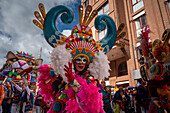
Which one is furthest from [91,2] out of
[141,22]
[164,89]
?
[164,89]

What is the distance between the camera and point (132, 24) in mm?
9867

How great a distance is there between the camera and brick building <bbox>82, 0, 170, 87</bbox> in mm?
7637

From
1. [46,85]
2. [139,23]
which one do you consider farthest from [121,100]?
[139,23]

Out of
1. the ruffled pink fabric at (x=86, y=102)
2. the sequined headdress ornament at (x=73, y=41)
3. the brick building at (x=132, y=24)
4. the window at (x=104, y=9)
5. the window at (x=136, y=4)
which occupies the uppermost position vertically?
the window at (x=104, y=9)

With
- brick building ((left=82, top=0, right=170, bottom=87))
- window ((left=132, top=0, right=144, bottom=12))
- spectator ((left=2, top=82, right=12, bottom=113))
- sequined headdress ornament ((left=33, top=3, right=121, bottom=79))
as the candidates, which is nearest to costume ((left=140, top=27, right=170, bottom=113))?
sequined headdress ornament ((left=33, top=3, right=121, bottom=79))

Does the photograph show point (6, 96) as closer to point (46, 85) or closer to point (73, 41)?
point (46, 85)

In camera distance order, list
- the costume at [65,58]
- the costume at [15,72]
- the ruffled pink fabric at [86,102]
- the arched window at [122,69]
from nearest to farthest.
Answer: the ruffled pink fabric at [86,102] → the costume at [65,58] → the costume at [15,72] → the arched window at [122,69]

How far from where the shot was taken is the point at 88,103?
1.35 meters

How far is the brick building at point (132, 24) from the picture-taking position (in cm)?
764

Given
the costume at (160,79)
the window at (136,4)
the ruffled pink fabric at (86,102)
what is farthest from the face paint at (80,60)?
the window at (136,4)

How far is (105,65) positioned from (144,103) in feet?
9.86

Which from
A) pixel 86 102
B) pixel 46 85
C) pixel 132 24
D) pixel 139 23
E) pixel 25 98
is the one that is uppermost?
pixel 132 24

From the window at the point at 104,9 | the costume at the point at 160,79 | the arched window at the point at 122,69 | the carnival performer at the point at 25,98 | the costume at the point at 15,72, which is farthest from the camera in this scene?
the window at the point at 104,9

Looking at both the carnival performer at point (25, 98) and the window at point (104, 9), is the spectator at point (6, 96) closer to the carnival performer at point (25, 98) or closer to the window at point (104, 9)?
the carnival performer at point (25, 98)
